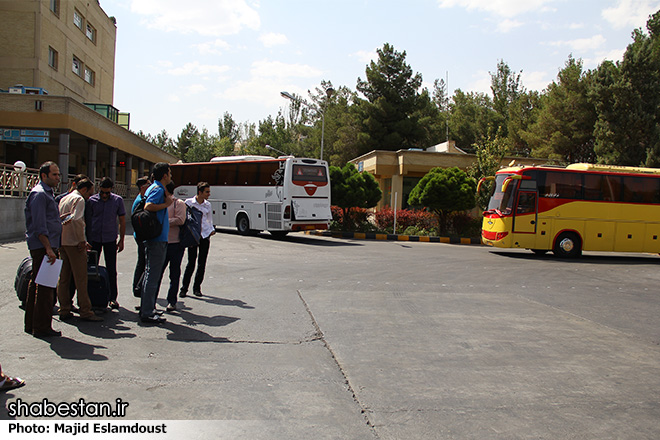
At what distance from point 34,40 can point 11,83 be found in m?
2.93

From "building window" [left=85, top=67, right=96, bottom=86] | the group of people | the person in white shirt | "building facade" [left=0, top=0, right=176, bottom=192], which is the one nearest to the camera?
the group of people

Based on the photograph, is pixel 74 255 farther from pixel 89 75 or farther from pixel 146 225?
pixel 89 75

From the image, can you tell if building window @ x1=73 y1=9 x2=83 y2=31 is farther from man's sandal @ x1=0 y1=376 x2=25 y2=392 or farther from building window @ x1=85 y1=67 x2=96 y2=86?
man's sandal @ x1=0 y1=376 x2=25 y2=392

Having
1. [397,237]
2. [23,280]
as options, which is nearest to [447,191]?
[397,237]

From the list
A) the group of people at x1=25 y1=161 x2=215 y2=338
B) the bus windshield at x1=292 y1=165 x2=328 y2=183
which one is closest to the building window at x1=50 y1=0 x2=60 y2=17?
the bus windshield at x1=292 y1=165 x2=328 y2=183

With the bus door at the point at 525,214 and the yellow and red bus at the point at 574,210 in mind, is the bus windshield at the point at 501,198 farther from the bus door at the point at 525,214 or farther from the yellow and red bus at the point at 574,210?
the bus door at the point at 525,214

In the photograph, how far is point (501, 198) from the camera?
62.7 feet

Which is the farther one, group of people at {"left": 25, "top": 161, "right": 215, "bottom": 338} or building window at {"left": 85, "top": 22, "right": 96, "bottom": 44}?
building window at {"left": 85, "top": 22, "right": 96, "bottom": 44}

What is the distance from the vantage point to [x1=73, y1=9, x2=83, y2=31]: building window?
121 ft

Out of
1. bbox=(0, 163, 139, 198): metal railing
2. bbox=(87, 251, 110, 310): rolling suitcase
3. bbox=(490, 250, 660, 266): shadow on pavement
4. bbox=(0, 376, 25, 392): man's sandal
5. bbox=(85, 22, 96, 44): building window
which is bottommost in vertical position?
bbox=(490, 250, 660, 266): shadow on pavement

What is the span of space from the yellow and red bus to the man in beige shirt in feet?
50.3

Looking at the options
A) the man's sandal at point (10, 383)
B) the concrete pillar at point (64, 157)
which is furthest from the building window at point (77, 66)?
the man's sandal at point (10, 383)

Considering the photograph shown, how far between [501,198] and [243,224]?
11.5 meters

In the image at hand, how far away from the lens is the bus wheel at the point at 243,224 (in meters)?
24.2
